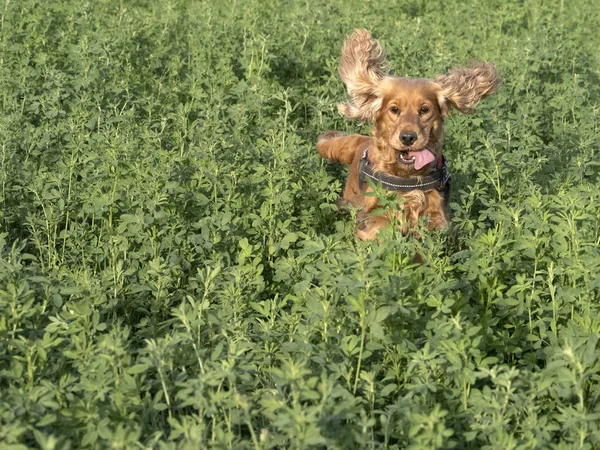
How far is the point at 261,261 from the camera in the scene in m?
5.44

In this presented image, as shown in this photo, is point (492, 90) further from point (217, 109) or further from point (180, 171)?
point (180, 171)

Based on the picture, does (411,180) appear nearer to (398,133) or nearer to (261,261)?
(398,133)

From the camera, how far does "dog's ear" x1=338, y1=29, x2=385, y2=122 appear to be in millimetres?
6590

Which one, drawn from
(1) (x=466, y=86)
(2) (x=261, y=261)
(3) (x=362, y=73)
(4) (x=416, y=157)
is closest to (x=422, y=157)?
(4) (x=416, y=157)

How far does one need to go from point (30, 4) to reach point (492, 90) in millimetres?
4564

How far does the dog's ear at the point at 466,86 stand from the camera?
6441mm

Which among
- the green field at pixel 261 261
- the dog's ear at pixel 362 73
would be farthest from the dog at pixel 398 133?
the green field at pixel 261 261

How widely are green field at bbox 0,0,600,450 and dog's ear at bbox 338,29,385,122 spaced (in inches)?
18.5

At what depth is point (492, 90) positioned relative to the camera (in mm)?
6812

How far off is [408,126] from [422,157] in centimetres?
21

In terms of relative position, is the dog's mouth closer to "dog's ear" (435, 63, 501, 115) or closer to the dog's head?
the dog's head

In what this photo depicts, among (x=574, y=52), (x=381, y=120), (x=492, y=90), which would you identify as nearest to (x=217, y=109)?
(x=381, y=120)

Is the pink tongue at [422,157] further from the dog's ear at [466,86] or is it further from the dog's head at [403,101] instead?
the dog's ear at [466,86]

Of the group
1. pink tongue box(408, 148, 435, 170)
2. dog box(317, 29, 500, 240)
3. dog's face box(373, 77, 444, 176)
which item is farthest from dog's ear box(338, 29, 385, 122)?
pink tongue box(408, 148, 435, 170)
